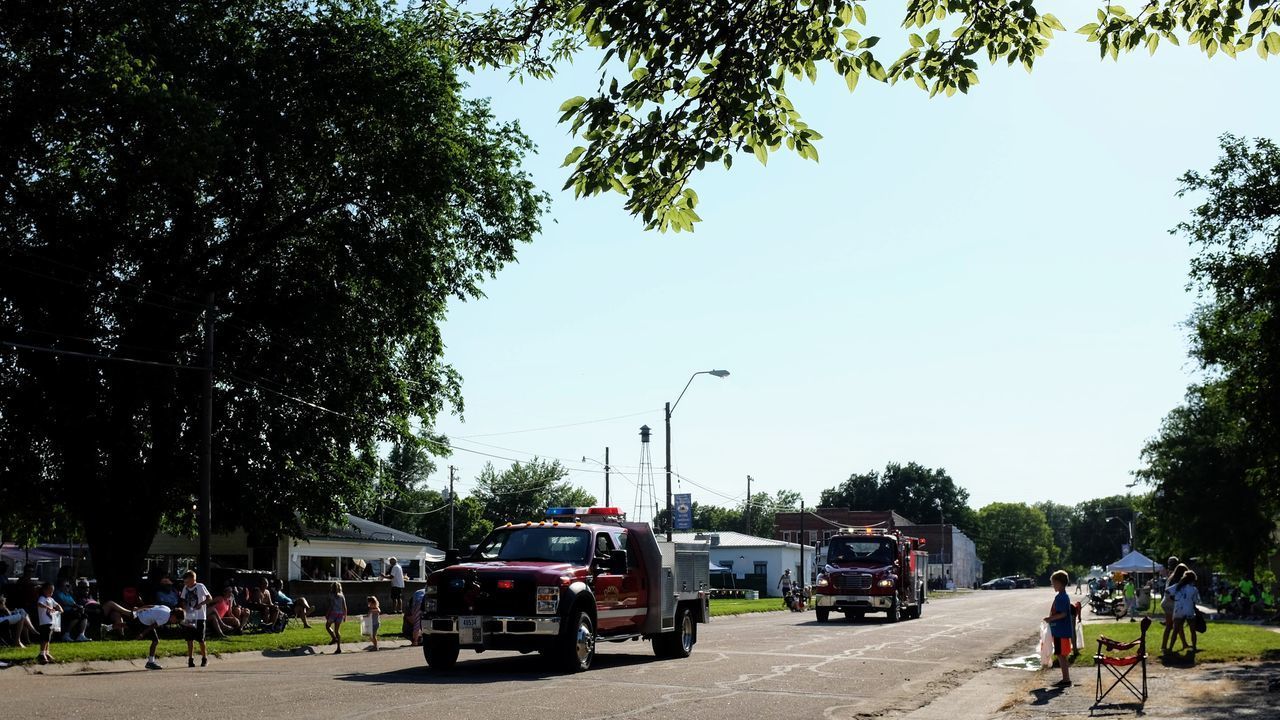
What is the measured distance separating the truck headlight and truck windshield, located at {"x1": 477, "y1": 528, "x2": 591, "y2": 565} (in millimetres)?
A: 1223

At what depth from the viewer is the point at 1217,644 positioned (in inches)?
921

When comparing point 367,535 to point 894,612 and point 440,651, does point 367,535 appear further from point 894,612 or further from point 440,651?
point 440,651

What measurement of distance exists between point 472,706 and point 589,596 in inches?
188

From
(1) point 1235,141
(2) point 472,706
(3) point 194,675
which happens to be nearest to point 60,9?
(3) point 194,675

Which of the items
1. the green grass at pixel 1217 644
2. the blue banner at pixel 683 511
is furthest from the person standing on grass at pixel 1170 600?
the blue banner at pixel 683 511

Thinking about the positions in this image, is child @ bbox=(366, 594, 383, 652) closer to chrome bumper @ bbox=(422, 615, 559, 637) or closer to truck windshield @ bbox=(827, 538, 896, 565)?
chrome bumper @ bbox=(422, 615, 559, 637)

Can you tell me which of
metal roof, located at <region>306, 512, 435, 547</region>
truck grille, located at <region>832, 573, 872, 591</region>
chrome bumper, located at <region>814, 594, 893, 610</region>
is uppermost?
metal roof, located at <region>306, 512, 435, 547</region>

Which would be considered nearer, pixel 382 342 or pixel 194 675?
pixel 194 675

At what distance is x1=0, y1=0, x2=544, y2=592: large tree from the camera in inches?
1071

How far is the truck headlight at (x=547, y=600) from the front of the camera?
55.2 feet

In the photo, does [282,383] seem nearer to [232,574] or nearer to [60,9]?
[232,574]

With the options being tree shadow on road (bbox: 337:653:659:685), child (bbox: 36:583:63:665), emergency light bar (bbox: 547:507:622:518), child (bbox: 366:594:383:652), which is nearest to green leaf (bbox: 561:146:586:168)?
tree shadow on road (bbox: 337:653:659:685)

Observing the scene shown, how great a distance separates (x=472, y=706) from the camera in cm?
1302

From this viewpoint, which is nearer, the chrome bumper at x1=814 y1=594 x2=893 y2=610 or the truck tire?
the truck tire
